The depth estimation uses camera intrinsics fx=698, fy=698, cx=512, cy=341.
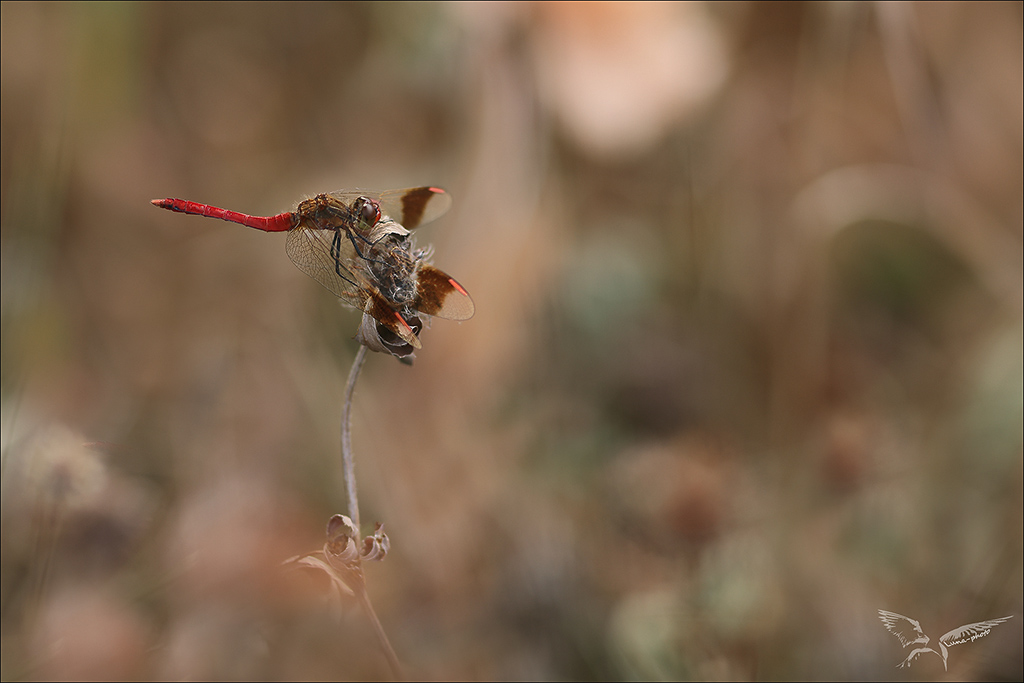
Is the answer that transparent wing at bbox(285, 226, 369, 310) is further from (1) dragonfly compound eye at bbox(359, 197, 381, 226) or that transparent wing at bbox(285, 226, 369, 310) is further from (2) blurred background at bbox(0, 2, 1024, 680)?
(2) blurred background at bbox(0, 2, 1024, 680)

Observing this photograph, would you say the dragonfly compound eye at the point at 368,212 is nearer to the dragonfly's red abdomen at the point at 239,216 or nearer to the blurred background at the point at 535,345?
the dragonfly's red abdomen at the point at 239,216

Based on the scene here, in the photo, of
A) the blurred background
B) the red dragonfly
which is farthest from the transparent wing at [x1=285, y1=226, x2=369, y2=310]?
the blurred background

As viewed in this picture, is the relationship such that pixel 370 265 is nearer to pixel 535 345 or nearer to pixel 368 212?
pixel 368 212

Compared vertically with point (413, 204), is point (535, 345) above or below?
below

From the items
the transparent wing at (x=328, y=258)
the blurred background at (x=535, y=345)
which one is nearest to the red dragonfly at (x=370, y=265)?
the transparent wing at (x=328, y=258)

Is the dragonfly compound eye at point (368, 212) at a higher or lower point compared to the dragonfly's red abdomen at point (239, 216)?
higher

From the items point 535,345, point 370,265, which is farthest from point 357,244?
point 535,345

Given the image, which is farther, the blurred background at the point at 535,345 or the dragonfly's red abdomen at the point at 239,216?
the blurred background at the point at 535,345
